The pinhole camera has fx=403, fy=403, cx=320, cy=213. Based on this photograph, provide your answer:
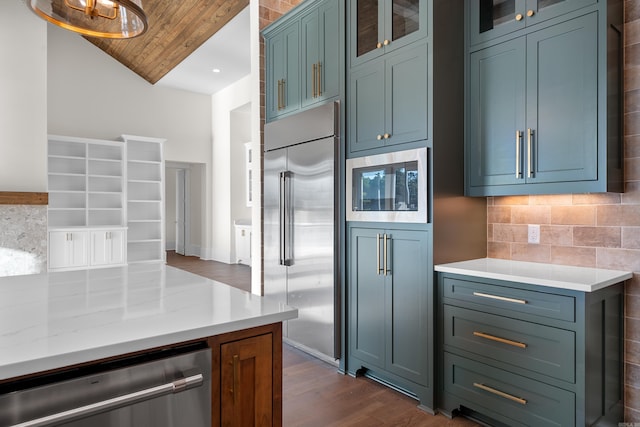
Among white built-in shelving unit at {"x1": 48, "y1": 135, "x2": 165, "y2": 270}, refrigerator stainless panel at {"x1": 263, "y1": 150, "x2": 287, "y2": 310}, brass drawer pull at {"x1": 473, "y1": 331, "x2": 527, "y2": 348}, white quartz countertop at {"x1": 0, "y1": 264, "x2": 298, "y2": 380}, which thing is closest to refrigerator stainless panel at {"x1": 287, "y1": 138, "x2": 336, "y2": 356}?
refrigerator stainless panel at {"x1": 263, "y1": 150, "x2": 287, "y2": 310}

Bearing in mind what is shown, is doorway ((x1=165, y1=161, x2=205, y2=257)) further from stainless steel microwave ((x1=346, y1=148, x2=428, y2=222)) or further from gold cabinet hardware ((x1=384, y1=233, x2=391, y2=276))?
gold cabinet hardware ((x1=384, y1=233, x2=391, y2=276))

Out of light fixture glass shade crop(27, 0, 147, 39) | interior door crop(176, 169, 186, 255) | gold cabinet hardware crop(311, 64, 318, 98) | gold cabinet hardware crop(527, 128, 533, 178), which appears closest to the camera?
light fixture glass shade crop(27, 0, 147, 39)

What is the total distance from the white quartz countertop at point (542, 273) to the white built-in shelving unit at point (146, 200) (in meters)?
6.88

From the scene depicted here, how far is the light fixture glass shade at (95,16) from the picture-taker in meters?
1.56

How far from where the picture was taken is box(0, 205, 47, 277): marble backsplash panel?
501 cm

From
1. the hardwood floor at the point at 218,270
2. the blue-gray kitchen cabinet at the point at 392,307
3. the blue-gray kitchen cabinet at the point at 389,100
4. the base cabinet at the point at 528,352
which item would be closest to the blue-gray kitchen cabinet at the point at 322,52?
the blue-gray kitchen cabinet at the point at 389,100

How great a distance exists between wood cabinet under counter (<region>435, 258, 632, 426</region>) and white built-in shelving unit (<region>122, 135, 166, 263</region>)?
22.6ft

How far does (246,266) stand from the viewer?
329 inches

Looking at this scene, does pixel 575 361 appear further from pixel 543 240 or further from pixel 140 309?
pixel 140 309

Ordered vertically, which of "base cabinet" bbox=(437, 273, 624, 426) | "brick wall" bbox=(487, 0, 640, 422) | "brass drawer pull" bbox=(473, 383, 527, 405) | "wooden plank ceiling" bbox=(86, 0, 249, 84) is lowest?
"brass drawer pull" bbox=(473, 383, 527, 405)

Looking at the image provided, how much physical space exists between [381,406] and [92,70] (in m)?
8.01

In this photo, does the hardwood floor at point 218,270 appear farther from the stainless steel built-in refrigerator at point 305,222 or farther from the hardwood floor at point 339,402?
the hardwood floor at point 339,402

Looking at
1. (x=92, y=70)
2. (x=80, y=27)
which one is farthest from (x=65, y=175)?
(x=80, y=27)

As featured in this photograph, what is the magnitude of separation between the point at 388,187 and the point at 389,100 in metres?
0.57
